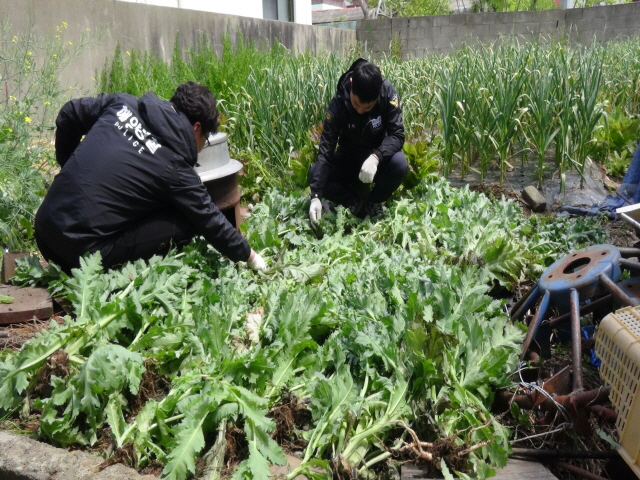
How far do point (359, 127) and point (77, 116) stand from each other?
1.95 meters

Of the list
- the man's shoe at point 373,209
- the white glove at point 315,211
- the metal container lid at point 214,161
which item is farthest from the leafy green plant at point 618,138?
the metal container lid at point 214,161

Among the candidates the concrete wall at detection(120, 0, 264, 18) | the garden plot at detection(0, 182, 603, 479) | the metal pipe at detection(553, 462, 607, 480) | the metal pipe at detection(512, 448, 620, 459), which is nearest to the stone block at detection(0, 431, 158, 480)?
the garden plot at detection(0, 182, 603, 479)

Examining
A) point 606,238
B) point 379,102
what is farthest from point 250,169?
point 606,238

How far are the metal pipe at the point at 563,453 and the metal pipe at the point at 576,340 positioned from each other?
21cm

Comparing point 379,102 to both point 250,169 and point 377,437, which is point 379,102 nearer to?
point 250,169

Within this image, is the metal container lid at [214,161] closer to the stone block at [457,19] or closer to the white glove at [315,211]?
the white glove at [315,211]

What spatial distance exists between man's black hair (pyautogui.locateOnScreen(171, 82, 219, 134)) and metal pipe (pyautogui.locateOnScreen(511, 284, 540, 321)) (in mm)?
1840

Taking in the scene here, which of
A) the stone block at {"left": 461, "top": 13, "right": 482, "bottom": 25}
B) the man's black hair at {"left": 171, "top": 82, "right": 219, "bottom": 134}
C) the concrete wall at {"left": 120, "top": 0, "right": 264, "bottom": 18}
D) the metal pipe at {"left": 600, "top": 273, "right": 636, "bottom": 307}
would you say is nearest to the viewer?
the metal pipe at {"left": 600, "top": 273, "right": 636, "bottom": 307}

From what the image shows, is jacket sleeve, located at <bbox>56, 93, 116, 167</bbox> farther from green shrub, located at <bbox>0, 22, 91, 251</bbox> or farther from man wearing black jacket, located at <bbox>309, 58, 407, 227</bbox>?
man wearing black jacket, located at <bbox>309, 58, 407, 227</bbox>

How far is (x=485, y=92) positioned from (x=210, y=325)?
140 inches

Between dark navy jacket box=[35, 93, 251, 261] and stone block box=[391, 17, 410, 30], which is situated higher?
stone block box=[391, 17, 410, 30]

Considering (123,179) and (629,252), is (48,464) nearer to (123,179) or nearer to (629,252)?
(123,179)

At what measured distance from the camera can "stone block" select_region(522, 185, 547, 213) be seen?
14.6 ft

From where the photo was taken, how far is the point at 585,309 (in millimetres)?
2383
